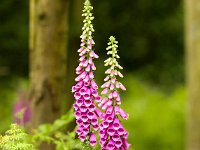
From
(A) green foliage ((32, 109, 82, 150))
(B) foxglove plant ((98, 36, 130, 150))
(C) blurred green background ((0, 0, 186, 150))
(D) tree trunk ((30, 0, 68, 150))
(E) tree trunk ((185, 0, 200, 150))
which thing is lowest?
(B) foxglove plant ((98, 36, 130, 150))

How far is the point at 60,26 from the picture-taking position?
651 centimetres

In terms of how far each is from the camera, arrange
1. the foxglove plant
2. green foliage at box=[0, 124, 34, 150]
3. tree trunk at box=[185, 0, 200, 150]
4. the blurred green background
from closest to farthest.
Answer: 1. the foxglove plant
2. green foliage at box=[0, 124, 34, 150]
3. tree trunk at box=[185, 0, 200, 150]
4. the blurred green background

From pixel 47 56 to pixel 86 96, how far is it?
3219 millimetres

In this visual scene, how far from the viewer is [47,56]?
646 centimetres

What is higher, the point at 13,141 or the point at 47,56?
the point at 47,56

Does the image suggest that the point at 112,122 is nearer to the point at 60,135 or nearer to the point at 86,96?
the point at 86,96

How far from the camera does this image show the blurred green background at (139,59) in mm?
13414

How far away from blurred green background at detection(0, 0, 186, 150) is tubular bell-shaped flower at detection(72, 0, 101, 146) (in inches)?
367

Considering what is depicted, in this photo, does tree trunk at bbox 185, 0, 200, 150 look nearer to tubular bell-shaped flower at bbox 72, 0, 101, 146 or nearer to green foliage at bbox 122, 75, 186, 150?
tubular bell-shaped flower at bbox 72, 0, 101, 146

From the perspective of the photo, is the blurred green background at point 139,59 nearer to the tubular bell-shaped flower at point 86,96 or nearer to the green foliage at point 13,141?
the green foliage at point 13,141

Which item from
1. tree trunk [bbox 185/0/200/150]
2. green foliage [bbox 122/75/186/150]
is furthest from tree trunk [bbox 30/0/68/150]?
green foliage [bbox 122/75/186/150]

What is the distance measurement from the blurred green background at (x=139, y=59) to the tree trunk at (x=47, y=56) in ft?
20.3

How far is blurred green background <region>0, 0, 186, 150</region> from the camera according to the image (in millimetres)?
13414

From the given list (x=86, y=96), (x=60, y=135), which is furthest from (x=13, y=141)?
(x=60, y=135)
